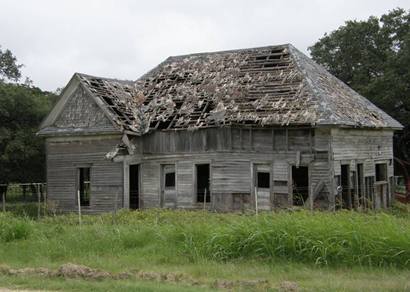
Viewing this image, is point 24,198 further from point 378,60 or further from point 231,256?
point 231,256

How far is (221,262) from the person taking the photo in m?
10.4

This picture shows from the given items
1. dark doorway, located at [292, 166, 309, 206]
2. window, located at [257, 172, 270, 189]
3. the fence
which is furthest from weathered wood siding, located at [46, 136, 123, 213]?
dark doorway, located at [292, 166, 309, 206]

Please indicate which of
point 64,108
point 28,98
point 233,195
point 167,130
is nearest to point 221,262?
point 233,195

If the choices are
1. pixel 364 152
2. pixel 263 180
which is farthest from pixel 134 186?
pixel 364 152

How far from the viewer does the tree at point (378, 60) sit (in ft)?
119

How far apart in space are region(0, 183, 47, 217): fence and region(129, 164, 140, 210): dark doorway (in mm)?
3712

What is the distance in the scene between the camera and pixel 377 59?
3884 centimetres

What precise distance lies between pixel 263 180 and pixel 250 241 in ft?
40.0

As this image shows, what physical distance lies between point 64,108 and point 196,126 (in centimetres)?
619

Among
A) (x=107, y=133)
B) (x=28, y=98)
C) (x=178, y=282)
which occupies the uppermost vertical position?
(x=28, y=98)

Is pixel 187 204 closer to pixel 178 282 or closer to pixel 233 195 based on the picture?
pixel 233 195

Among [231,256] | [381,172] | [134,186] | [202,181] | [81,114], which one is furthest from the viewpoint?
[381,172]

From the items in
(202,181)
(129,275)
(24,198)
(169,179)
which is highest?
(169,179)

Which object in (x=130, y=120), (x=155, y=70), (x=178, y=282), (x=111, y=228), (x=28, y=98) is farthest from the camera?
(x=28, y=98)
